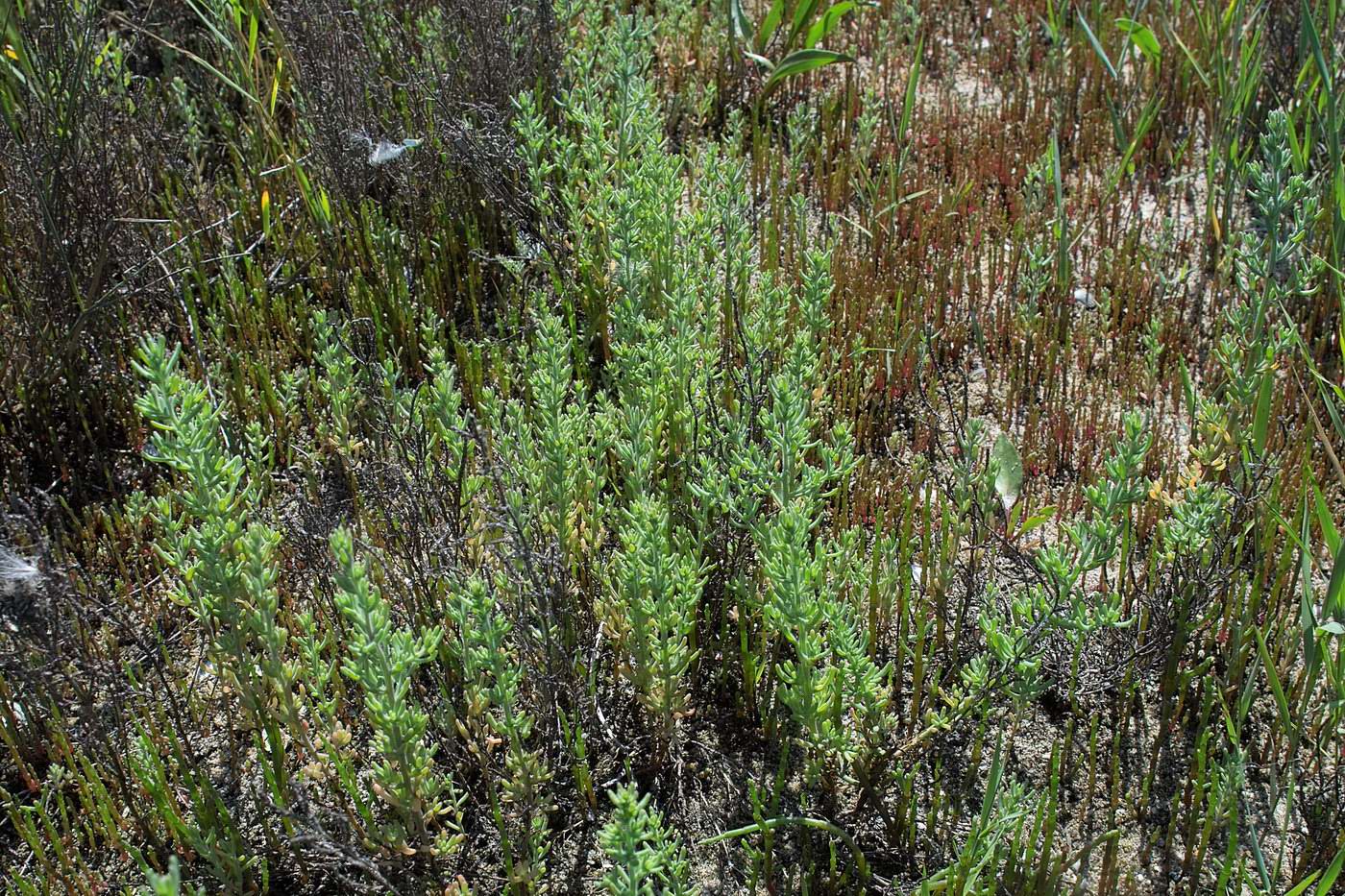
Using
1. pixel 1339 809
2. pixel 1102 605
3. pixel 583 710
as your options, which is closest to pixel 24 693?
pixel 583 710

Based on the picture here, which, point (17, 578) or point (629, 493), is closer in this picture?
point (17, 578)

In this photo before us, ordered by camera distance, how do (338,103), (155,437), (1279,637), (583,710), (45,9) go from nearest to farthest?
1. (155,437)
2. (583,710)
3. (1279,637)
4. (45,9)
5. (338,103)

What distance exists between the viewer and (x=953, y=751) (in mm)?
2572

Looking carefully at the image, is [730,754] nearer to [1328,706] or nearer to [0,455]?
[1328,706]

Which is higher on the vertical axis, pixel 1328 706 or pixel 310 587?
pixel 310 587

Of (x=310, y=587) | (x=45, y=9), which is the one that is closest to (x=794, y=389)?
(x=310, y=587)

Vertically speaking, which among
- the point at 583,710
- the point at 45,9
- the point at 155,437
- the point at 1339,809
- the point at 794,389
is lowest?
the point at 1339,809

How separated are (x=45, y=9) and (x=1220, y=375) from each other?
3.78m

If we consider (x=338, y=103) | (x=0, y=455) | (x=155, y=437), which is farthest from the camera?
(x=338, y=103)

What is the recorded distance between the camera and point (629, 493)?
2766mm

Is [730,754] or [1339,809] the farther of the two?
[730,754]

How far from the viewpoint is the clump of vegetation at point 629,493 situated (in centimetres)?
229

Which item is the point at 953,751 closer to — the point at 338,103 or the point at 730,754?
the point at 730,754

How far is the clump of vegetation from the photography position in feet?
7.53
